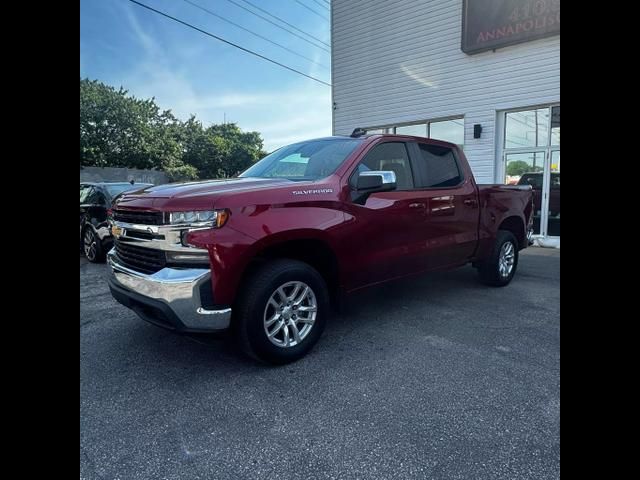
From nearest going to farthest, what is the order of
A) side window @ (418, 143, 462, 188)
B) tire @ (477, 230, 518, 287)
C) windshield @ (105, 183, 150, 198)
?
side window @ (418, 143, 462, 188) < tire @ (477, 230, 518, 287) < windshield @ (105, 183, 150, 198)

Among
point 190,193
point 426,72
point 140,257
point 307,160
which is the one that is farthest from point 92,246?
point 426,72

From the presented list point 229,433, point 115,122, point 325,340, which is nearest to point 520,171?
point 325,340

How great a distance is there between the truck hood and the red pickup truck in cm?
1

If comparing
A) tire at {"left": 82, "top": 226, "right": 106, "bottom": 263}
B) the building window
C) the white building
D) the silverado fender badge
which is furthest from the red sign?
tire at {"left": 82, "top": 226, "right": 106, "bottom": 263}

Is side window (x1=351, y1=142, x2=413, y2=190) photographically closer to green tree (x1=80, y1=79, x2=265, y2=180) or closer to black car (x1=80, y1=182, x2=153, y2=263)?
black car (x1=80, y1=182, x2=153, y2=263)

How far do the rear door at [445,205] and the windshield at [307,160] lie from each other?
918 millimetres

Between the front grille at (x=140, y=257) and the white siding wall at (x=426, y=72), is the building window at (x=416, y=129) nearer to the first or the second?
the white siding wall at (x=426, y=72)

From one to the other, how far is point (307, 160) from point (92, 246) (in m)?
5.39

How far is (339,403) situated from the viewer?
2.70m

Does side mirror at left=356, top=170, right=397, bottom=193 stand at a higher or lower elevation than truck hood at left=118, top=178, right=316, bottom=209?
higher

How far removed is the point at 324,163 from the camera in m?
3.88

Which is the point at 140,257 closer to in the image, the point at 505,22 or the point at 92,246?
the point at 92,246

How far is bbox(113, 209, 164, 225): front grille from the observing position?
9.58 ft
